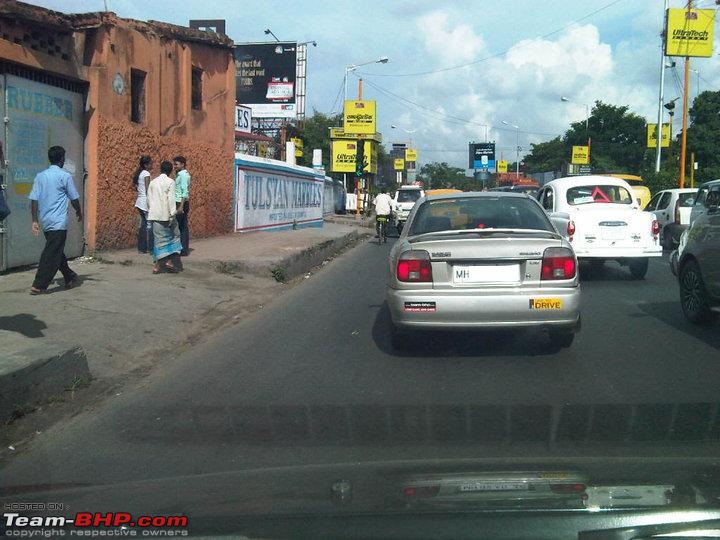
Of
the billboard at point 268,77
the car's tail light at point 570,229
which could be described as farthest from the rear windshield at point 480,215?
the billboard at point 268,77

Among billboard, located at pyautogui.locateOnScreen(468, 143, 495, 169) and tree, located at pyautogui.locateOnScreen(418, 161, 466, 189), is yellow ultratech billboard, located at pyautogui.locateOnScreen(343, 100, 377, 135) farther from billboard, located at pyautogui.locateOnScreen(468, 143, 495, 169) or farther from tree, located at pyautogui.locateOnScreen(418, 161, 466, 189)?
tree, located at pyautogui.locateOnScreen(418, 161, 466, 189)

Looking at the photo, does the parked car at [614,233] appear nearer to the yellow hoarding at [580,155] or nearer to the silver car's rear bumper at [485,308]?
the silver car's rear bumper at [485,308]

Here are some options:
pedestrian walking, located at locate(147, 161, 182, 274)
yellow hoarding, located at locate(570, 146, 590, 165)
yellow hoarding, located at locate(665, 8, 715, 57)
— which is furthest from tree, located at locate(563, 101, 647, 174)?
pedestrian walking, located at locate(147, 161, 182, 274)

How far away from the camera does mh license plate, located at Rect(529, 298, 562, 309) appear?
698 centimetres

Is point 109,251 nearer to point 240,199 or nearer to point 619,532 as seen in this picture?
point 240,199

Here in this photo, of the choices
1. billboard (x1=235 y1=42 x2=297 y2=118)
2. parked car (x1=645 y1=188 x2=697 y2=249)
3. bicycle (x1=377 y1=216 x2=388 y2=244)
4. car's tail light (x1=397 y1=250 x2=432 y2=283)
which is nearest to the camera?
car's tail light (x1=397 y1=250 x2=432 y2=283)

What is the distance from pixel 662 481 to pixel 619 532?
71cm

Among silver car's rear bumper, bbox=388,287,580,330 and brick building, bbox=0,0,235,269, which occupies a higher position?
brick building, bbox=0,0,235,269

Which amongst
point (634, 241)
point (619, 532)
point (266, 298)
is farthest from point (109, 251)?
point (619, 532)

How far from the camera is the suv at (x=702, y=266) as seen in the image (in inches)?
337

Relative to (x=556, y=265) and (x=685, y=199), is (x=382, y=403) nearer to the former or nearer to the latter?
(x=556, y=265)

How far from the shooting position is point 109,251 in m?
13.8

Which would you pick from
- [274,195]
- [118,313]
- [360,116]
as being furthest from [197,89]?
[360,116]

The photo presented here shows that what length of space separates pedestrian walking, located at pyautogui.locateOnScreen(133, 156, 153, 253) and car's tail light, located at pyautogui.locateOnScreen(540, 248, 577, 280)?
8337 millimetres
